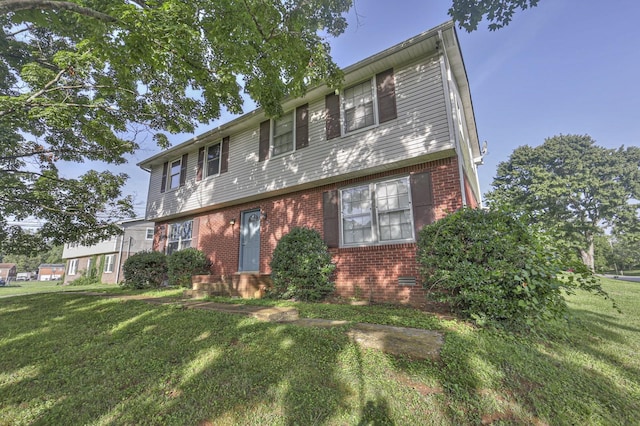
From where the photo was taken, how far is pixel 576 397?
226 cm

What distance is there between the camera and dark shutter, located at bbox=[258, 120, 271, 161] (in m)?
8.27

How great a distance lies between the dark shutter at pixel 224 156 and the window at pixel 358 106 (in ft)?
15.3

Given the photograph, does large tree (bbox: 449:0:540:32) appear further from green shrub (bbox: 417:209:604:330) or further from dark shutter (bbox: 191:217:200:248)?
dark shutter (bbox: 191:217:200:248)

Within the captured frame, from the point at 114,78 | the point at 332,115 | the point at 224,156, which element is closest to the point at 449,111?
the point at 332,115

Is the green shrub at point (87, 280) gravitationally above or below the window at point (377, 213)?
below

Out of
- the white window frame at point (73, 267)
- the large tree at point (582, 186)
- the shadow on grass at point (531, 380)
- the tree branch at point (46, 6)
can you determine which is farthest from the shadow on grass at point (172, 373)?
the white window frame at point (73, 267)

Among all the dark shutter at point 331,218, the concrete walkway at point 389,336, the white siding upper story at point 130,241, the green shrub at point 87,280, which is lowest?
the green shrub at point 87,280

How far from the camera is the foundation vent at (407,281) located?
5.56m

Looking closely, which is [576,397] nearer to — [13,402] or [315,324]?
[315,324]

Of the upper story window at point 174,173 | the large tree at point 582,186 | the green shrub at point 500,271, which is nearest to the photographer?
the green shrub at point 500,271

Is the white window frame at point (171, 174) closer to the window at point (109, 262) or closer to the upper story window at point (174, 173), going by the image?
the upper story window at point (174, 173)

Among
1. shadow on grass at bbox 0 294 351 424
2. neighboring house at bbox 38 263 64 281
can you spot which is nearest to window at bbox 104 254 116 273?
shadow on grass at bbox 0 294 351 424

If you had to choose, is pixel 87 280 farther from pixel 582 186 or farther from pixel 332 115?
pixel 582 186

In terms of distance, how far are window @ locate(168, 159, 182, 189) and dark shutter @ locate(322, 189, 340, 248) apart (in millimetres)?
7170
